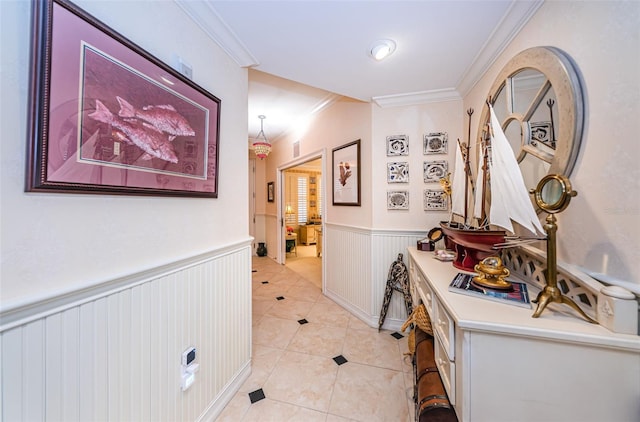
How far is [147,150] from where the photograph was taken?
97cm

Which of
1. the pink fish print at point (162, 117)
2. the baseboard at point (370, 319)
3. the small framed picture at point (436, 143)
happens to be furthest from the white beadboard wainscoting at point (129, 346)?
the small framed picture at point (436, 143)

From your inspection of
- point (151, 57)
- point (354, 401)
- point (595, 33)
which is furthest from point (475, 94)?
point (354, 401)

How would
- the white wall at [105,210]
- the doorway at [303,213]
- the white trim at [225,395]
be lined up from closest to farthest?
the white wall at [105,210]
the white trim at [225,395]
the doorway at [303,213]

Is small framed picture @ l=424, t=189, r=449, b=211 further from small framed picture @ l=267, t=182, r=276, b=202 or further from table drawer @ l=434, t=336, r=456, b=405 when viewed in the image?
small framed picture @ l=267, t=182, r=276, b=202

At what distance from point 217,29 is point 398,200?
6.46 ft

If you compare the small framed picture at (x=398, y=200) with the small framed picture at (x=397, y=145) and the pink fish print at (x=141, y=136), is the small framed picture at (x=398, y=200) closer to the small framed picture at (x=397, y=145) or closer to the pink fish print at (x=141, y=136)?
the small framed picture at (x=397, y=145)

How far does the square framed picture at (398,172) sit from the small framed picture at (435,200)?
25cm

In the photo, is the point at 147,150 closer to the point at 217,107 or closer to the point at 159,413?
the point at 217,107

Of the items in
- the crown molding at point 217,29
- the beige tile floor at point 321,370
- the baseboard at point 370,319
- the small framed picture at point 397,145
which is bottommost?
the beige tile floor at point 321,370

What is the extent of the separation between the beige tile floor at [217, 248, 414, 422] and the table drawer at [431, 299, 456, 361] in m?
0.78

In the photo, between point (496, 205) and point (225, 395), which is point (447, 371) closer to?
point (496, 205)

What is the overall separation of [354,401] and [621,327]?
141 centimetres

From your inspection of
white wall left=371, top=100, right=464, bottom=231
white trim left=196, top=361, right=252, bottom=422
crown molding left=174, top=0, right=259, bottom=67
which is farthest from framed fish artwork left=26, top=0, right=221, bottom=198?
white wall left=371, top=100, right=464, bottom=231

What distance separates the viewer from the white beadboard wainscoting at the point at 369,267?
231cm
